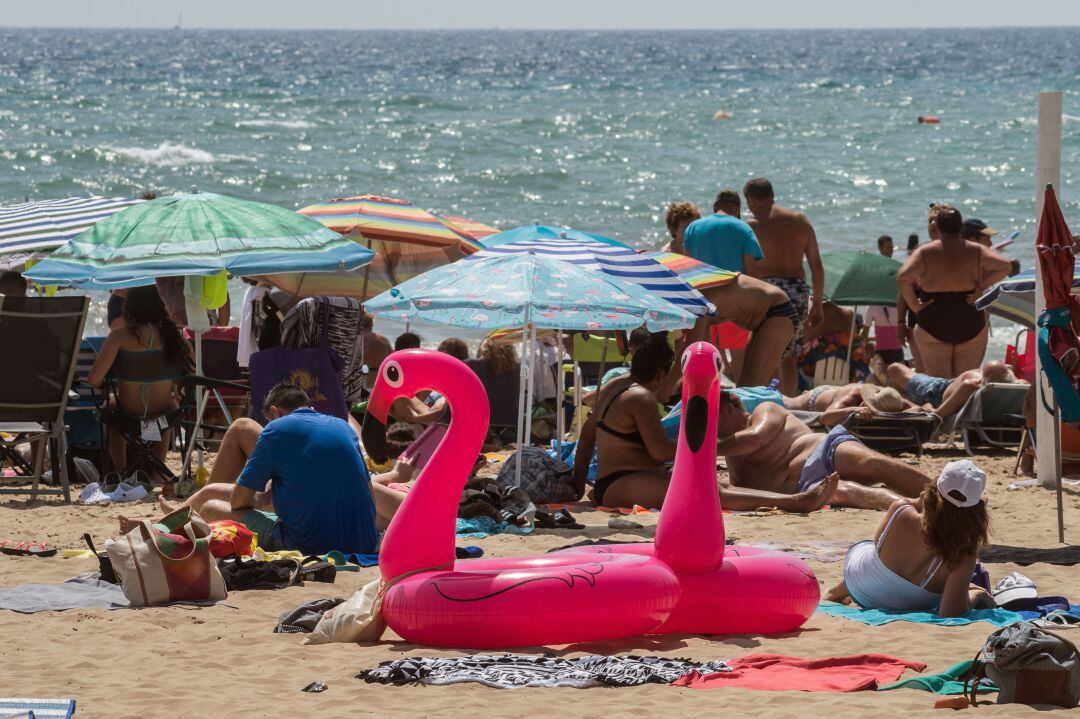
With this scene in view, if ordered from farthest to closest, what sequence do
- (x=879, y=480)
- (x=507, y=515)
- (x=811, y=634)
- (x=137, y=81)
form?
(x=137, y=81) < (x=879, y=480) < (x=507, y=515) < (x=811, y=634)

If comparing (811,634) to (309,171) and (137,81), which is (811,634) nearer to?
(309,171)

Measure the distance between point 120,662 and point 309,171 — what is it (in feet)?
82.3

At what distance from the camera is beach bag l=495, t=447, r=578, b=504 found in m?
7.37

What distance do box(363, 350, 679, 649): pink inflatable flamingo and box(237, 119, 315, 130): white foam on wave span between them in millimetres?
32788

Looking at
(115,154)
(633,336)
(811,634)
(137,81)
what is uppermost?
(137,81)

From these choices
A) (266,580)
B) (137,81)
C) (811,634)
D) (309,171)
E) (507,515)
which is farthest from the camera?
(137,81)

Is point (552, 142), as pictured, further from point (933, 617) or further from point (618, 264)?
point (933, 617)

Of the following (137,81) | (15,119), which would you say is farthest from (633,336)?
(137,81)

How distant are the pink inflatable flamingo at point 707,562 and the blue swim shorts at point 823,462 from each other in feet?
7.55

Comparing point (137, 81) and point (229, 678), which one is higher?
point (137, 81)

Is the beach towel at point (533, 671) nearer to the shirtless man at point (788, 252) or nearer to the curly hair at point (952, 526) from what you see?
the curly hair at point (952, 526)

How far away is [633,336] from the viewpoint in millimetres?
7000

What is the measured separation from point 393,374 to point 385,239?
144 inches

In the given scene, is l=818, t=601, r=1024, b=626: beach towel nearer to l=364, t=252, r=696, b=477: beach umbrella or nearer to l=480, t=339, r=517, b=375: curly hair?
l=364, t=252, r=696, b=477: beach umbrella
